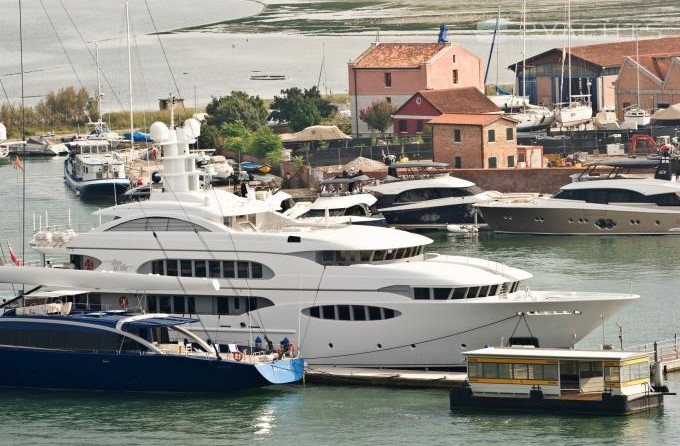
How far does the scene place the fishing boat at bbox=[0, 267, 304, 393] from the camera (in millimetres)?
44438

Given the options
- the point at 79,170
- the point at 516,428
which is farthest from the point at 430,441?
the point at 79,170

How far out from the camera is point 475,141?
277 feet

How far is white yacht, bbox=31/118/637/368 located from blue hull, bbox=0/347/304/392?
192cm

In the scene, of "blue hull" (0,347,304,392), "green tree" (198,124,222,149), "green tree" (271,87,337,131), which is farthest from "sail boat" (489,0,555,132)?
"blue hull" (0,347,304,392)

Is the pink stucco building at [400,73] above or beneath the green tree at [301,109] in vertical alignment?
above

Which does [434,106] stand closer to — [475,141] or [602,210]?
[475,141]

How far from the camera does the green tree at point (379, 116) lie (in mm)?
101938

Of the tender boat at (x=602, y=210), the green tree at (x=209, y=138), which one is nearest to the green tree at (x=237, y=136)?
the green tree at (x=209, y=138)

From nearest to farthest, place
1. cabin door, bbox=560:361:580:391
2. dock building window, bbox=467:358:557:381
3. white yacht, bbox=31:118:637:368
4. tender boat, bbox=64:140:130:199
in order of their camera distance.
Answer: cabin door, bbox=560:361:580:391, dock building window, bbox=467:358:557:381, white yacht, bbox=31:118:637:368, tender boat, bbox=64:140:130:199

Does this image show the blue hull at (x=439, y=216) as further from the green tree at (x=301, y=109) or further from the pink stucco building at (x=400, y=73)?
the green tree at (x=301, y=109)

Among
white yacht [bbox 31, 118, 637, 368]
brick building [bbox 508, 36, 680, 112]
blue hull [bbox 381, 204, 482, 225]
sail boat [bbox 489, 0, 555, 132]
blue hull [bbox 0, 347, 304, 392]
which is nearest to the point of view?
blue hull [bbox 0, 347, 304, 392]

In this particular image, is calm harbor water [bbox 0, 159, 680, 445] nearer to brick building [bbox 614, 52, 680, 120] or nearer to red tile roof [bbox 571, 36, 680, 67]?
brick building [bbox 614, 52, 680, 120]

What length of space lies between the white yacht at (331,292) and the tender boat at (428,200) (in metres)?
28.9

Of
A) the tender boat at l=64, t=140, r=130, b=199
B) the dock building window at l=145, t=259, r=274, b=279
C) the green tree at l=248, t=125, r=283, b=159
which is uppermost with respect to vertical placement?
the green tree at l=248, t=125, r=283, b=159
